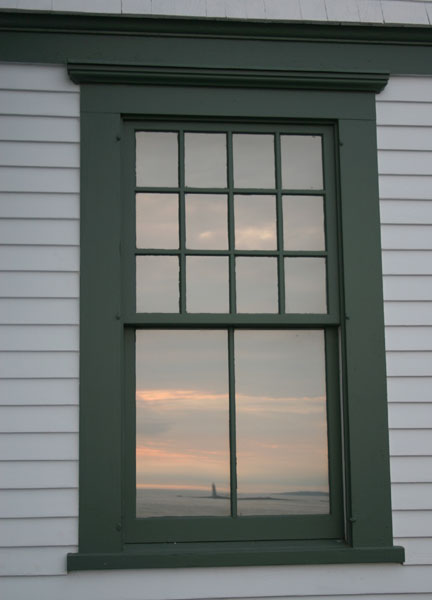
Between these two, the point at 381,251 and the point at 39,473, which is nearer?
the point at 39,473

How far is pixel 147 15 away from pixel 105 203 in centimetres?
109

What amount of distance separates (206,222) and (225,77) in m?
0.82

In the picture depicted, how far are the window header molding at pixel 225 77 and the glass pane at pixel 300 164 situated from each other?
0.31 m

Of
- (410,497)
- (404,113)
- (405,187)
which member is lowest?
(410,497)

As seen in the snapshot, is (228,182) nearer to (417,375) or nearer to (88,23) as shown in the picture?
(88,23)

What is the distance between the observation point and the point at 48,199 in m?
4.94

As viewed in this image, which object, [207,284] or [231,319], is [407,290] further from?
[207,284]

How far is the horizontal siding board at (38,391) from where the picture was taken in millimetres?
4766

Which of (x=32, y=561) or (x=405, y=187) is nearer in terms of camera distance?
(x=32, y=561)

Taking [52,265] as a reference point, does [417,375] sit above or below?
below

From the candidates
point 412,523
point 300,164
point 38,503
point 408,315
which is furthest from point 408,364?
point 38,503

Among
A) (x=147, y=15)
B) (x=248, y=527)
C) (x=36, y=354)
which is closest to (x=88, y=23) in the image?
(x=147, y=15)

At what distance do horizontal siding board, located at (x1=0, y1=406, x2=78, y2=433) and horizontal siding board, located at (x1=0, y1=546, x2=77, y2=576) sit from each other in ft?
2.01

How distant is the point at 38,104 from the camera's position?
5.00 m
